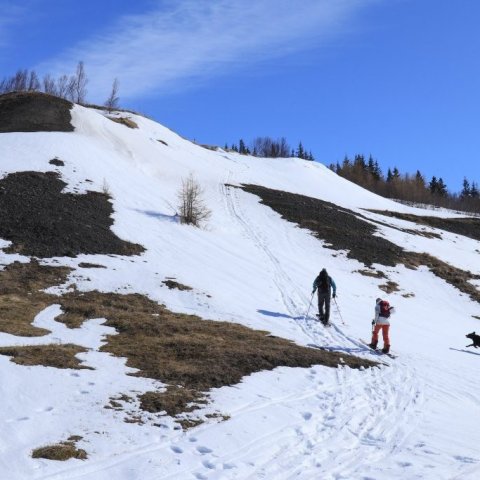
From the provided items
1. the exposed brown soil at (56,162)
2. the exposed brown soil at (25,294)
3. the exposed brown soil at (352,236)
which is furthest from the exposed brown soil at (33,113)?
the exposed brown soil at (25,294)

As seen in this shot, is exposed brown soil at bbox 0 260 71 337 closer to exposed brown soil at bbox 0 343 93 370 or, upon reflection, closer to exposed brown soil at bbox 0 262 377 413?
exposed brown soil at bbox 0 262 377 413

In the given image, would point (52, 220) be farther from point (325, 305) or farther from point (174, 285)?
point (325, 305)

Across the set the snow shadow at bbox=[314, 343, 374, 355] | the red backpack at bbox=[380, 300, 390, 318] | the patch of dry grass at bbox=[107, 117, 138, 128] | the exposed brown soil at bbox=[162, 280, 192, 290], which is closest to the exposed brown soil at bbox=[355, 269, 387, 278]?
the exposed brown soil at bbox=[162, 280, 192, 290]

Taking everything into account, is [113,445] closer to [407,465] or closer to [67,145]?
[407,465]

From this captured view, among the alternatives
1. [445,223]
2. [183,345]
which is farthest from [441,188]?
[183,345]

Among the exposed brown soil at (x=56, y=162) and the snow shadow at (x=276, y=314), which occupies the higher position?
the exposed brown soil at (x=56, y=162)

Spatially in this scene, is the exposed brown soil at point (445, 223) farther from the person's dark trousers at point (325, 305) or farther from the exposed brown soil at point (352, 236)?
the person's dark trousers at point (325, 305)

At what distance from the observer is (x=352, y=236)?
1524 inches

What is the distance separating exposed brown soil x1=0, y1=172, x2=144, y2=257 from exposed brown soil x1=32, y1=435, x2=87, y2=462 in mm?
16134

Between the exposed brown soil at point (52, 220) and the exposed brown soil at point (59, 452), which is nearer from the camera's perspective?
the exposed brown soil at point (59, 452)

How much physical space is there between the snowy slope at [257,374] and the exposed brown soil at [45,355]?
0.35m

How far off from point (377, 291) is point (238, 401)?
2018 centimetres

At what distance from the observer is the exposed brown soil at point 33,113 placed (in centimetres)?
4775

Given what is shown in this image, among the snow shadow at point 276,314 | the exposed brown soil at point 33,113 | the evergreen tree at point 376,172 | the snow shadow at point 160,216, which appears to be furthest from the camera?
the evergreen tree at point 376,172
